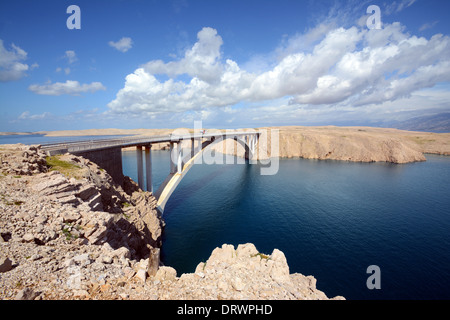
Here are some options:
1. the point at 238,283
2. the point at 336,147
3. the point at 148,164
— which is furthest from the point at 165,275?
the point at 336,147

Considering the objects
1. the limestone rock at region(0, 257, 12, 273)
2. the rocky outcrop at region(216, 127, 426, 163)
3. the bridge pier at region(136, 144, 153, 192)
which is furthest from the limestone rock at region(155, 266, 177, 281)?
the rocky outcrop at region(216, 127, 426, 163)

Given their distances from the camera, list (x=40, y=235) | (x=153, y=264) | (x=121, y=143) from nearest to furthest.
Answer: (x=153, y=264)
(x=40, y=235)
(x=121, y=143)

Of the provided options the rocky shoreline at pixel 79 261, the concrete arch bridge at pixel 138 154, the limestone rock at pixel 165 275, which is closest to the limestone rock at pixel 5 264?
the rocky shoreline at pixel 79 261

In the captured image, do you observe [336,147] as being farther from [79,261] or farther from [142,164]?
[79,261]
